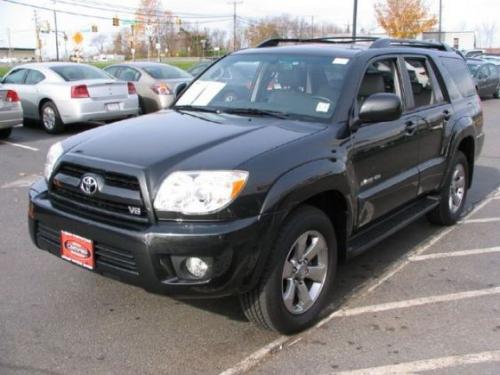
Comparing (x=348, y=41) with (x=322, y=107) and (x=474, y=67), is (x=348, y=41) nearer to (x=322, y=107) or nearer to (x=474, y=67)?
(x=322, y=107)

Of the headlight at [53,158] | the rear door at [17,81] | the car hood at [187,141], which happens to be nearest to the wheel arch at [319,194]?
the car hood at [187,141]

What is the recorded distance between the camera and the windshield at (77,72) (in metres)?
12.2

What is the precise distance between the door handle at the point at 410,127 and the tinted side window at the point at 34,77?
31.8ft

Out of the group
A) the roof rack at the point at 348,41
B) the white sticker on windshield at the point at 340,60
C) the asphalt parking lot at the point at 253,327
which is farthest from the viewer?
the roof rack at the point at 348,41

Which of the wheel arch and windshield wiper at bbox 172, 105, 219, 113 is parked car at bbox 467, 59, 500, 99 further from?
the wheel arch

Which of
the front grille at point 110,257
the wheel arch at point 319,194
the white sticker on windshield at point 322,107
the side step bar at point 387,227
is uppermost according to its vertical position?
the white sticker on windshield at point 322,107

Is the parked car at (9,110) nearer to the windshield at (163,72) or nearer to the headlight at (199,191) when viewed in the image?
the windshield at (163,72)

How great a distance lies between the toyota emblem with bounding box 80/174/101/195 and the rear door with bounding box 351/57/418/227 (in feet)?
5.52

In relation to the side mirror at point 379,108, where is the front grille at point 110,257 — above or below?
below

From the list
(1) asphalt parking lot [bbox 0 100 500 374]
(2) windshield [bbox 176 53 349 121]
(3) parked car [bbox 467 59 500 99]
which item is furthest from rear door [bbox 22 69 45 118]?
(3) parked car [bbox 467 59 500 99]

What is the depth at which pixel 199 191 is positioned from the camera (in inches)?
121

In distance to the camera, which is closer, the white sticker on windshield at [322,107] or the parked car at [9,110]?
the white sticker on windshield at [322,107]

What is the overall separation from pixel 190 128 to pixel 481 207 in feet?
14.1

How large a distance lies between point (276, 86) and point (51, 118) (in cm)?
891
